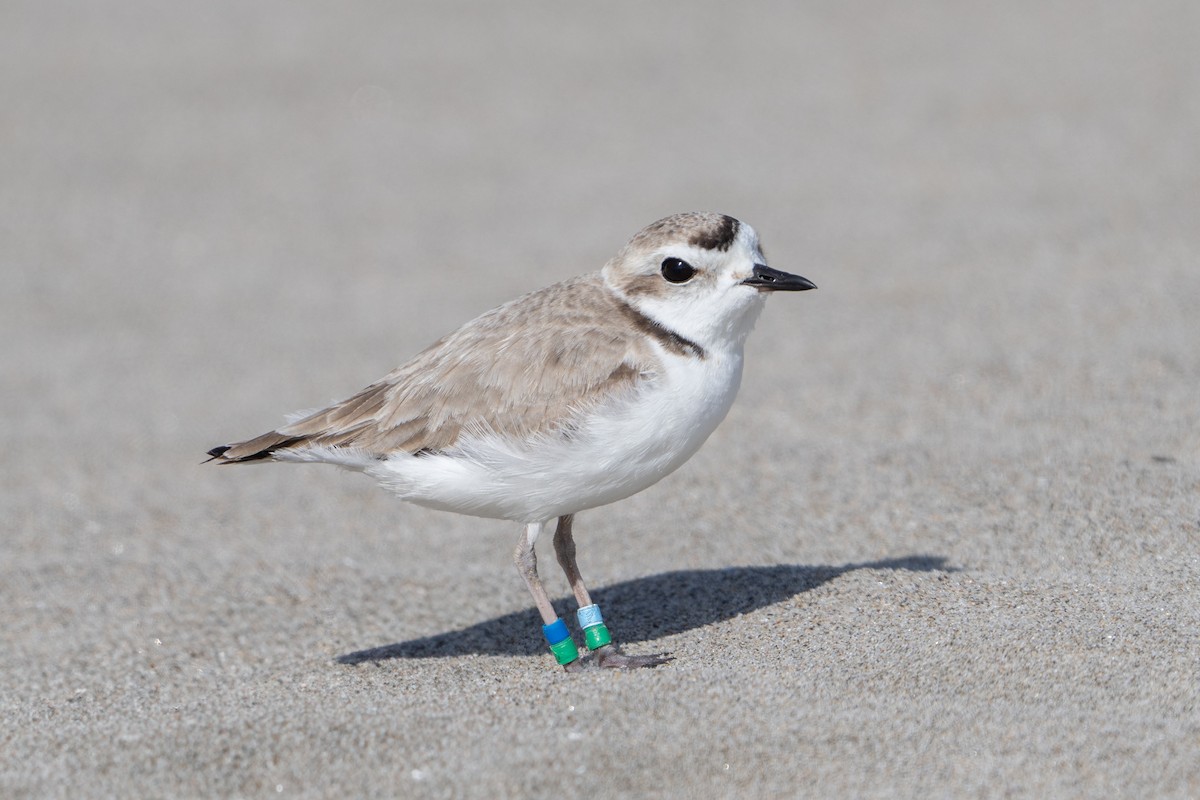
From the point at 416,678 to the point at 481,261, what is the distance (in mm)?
5253

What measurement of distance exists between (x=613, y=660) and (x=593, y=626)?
17cm

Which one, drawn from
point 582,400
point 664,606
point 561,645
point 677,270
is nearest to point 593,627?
point 561,645

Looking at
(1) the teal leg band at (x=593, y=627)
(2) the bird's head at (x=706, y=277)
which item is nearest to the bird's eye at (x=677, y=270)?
(2) the bird's head at (x=706, y=277)

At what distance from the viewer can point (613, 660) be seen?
4102 mm

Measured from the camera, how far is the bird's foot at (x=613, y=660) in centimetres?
406

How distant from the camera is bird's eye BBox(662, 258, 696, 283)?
4.12 m

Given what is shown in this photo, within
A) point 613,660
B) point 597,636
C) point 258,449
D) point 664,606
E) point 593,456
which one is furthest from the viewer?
point 664,606

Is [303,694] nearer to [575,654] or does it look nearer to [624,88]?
[575,654]

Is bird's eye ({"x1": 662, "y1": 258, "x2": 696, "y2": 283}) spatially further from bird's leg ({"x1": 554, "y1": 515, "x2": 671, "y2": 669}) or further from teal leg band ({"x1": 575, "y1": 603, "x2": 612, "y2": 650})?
teal leg band ({"x1": 575, "y1": 603, "x2": 612, "y2": 650})

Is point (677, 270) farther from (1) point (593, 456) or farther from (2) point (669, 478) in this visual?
(2) point (669, 478)

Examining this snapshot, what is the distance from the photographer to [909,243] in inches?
343

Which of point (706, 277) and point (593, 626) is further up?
point (706, 277)

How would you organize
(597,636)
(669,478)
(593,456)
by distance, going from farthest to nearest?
(669,478) → (597,636) → (593,456)

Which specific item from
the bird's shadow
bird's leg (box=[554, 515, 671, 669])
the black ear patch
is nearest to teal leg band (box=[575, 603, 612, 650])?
bird's leg (box=[554, 515, 671, 669])
